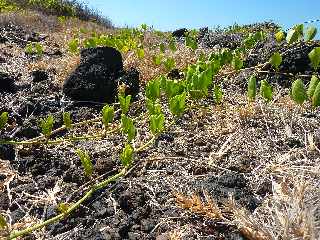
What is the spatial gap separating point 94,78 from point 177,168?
1304 millimetres

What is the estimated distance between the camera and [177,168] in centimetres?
241

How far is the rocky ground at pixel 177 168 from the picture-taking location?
1881mm

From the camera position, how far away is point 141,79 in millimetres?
3902

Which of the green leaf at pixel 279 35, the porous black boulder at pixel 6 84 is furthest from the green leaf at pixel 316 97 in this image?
the porous black boulder at pixel 6 84

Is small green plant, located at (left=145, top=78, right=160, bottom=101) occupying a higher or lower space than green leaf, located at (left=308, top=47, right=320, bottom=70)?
lower

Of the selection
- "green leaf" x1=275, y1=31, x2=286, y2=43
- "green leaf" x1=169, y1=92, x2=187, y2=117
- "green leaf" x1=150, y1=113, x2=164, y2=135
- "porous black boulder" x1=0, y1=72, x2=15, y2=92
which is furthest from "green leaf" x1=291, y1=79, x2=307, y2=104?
"porous black boulder" x1=0, y1=72, x2=15, y2=92

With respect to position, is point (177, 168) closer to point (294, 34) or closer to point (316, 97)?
point (316, 97)

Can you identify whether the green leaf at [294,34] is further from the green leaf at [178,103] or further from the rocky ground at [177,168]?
the green leaf at [178,103]

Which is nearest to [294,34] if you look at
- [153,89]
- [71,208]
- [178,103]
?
[153,89]

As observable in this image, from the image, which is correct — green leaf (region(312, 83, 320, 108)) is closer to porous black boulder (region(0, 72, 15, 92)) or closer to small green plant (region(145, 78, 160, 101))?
small green plant (region(145, 78, 160, 101))

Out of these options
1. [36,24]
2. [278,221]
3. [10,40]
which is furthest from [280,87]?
[36,24]

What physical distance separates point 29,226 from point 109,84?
154 cm

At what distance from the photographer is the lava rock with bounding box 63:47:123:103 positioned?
3453mm

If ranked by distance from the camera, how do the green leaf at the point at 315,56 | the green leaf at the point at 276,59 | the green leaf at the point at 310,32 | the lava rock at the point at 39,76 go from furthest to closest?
1. the lava rock at the point at 39,76
2. the green leaf at the point at 310,32
3. the green leaf at the point at 276,59
4. the green leaf at the point at 315,56
